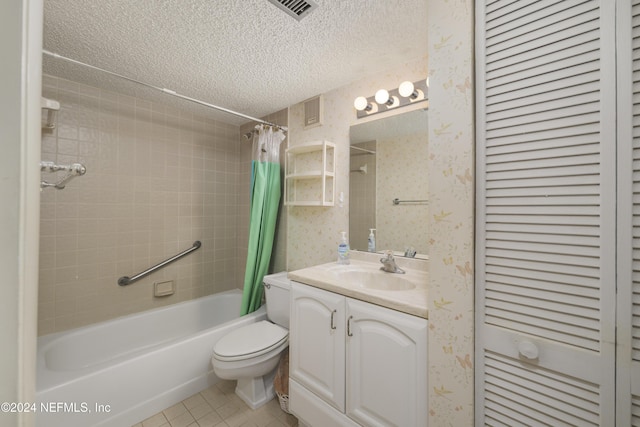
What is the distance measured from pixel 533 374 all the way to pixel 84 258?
268 centimetres

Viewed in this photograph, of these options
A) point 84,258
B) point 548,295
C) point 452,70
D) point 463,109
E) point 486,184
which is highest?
point 452,70

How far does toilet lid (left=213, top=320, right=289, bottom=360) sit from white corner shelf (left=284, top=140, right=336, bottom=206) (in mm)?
952

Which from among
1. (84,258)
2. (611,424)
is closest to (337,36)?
(611,424)

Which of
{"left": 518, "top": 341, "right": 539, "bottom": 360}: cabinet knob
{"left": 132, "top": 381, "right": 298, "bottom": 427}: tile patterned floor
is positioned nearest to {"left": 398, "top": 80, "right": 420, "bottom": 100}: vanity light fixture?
{"left": 518, "top": 341, "right": 539, "bottom": 360}: cabinet knob

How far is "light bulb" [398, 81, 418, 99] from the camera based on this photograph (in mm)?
1482

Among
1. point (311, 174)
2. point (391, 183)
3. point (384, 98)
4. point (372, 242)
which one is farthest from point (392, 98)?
point (372, 242)

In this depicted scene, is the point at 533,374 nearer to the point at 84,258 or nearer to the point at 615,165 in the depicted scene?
the point at 615,165

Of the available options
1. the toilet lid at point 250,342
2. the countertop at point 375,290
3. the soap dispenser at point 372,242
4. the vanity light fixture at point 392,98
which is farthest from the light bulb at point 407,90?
the toilet lid at point 250,342

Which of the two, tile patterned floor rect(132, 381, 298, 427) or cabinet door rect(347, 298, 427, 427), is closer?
cabinet door rect(347, 298, 427, 427)

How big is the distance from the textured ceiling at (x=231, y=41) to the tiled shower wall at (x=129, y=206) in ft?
1.07

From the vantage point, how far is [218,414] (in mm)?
1560

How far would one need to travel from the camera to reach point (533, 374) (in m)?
0.74

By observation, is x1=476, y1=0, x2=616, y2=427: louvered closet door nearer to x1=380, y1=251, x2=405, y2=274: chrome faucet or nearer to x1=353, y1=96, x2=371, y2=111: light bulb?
x1=380, y1=251, x2=405, y2=274: chrome faucet

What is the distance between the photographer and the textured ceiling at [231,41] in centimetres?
115
